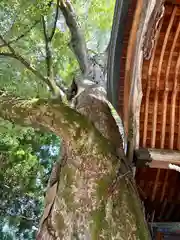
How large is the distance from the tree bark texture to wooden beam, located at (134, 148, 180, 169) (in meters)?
0.35

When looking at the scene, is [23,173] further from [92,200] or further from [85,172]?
[92,200]

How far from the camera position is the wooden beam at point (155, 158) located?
362 cm

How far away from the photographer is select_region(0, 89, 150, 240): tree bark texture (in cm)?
288

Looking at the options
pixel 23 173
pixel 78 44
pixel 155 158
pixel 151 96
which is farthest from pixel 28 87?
pixel 155 158

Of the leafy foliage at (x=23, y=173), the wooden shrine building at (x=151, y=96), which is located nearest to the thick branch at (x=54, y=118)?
the wooden shrine building at (x=151, y=96)

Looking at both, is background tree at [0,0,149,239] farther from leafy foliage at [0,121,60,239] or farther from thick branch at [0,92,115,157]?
leafy foliage at [0,121,60,239]

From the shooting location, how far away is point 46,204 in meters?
3.21

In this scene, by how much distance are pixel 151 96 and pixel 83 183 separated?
1.35 meters

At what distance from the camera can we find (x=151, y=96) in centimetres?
386

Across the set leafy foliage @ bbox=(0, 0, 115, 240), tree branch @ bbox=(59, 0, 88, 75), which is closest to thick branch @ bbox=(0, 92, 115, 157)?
tree branch @ bbox=(59, 0, 88, 75)

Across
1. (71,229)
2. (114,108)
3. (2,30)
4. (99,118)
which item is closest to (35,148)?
(2,30)

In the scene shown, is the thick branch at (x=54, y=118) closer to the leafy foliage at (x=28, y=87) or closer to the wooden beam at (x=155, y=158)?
the wooden beam at (x=155, y=158)

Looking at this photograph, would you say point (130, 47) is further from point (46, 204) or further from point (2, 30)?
point (2, 30)

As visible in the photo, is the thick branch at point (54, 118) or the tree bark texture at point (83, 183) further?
the thick branch at point (54, 118)
